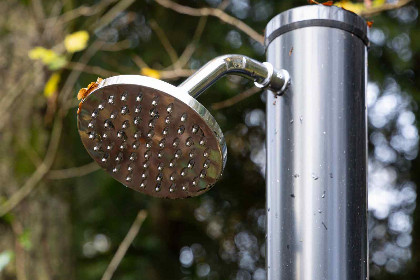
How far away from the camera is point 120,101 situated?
52cm

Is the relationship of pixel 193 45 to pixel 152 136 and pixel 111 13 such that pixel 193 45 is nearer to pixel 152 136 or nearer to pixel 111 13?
pixel 111 13

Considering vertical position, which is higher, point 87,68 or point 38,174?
point 87,68

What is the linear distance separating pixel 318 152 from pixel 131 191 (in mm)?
1524

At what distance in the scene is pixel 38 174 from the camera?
1.78 metres

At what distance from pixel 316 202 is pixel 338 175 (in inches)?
1.5

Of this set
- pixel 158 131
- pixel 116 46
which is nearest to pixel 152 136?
pixel 158 131

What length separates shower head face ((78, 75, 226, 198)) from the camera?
50cm

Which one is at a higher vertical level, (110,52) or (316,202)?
(110,52)

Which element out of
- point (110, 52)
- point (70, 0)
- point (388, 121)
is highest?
point (70, 0)

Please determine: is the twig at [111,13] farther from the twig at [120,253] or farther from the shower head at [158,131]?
the shower head at [158,131]

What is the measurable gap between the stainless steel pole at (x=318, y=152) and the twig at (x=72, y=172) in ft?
4.56

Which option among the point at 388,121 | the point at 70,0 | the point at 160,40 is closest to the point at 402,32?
the point at 388,121

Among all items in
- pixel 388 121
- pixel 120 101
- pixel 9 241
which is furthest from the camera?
pixel 388 121

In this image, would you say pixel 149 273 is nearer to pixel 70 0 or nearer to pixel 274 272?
pixel 70 0
